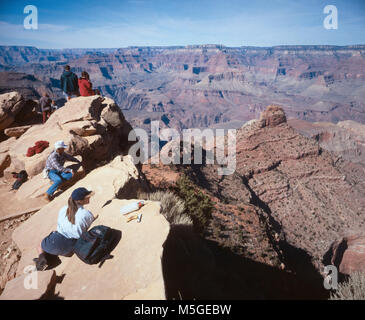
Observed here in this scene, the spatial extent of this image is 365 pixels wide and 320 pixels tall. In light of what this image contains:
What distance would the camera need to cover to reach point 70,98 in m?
12.4

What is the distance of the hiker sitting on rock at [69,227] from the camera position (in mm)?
4164

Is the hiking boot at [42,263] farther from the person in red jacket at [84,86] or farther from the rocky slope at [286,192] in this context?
the person in red jacket at [84,86]

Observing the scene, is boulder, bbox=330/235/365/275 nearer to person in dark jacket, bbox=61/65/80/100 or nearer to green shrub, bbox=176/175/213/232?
green shrub, bbox=176/175/213/232

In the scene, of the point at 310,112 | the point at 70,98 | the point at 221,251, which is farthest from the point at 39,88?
the point at 310,112

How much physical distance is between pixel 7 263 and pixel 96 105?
862 centimetres

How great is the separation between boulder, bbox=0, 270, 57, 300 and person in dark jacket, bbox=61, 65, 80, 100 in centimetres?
1127

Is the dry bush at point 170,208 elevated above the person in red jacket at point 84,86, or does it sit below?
below

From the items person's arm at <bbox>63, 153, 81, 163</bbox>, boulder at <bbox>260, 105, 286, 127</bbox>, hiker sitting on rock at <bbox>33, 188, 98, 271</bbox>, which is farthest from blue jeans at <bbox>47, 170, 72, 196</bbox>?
boulder at <bbox>260, 105, 286, 127</bbox>

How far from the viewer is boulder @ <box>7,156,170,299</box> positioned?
3.48 meters

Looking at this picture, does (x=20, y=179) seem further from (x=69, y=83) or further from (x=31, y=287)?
(x=69, y=83)

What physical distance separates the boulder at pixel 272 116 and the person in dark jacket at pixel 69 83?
35360 millimetres

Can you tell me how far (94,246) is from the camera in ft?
13.3

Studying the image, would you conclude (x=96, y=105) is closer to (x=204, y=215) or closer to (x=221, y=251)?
(x=204, y=215)

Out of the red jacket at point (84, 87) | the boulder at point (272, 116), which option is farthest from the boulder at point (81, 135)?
the boulder at point (272, 116)
